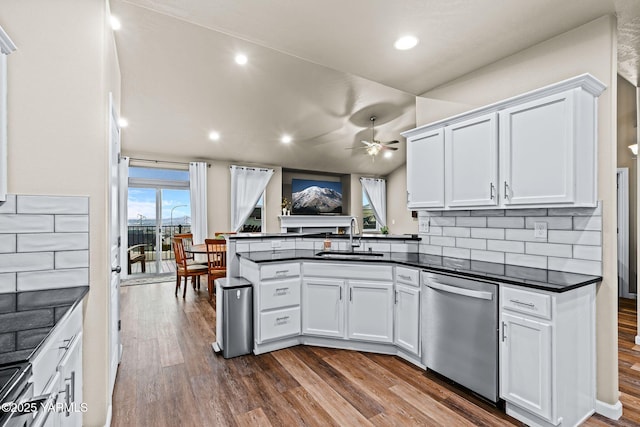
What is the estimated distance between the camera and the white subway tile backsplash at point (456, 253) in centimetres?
283

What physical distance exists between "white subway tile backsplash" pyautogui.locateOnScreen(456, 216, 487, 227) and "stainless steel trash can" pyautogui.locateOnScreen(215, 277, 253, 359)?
202 centimetres

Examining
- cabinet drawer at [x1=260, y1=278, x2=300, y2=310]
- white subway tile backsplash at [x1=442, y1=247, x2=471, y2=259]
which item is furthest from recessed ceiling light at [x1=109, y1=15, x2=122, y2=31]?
white subway tile backsplash at [x1=442, y1=247, x2=471, y2=259]

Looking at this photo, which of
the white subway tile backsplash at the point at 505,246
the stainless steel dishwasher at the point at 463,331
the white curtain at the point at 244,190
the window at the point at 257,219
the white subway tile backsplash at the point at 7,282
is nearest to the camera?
the white subway tile backsplash at the point at 7,282

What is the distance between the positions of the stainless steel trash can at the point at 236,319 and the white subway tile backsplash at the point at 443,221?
1881 millimetres

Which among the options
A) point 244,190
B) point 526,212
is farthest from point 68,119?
point 244,190

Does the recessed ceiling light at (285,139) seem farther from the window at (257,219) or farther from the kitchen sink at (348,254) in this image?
the kitchen sink at (348,254)

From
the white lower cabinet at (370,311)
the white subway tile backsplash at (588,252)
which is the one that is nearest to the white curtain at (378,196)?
the white lower cabinet at (370,311)

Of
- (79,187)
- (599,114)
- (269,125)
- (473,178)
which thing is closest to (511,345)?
(473,178)

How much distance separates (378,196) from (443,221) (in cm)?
644

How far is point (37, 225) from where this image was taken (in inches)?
63.1

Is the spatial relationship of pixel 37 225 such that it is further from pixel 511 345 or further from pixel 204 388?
pixel 511 345

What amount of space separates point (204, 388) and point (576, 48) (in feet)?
11.8

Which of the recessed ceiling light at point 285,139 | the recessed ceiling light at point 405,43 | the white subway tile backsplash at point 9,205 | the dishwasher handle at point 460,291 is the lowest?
the dishwasher handle at point 460,291

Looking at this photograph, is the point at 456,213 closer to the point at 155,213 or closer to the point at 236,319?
the point at 236,319
